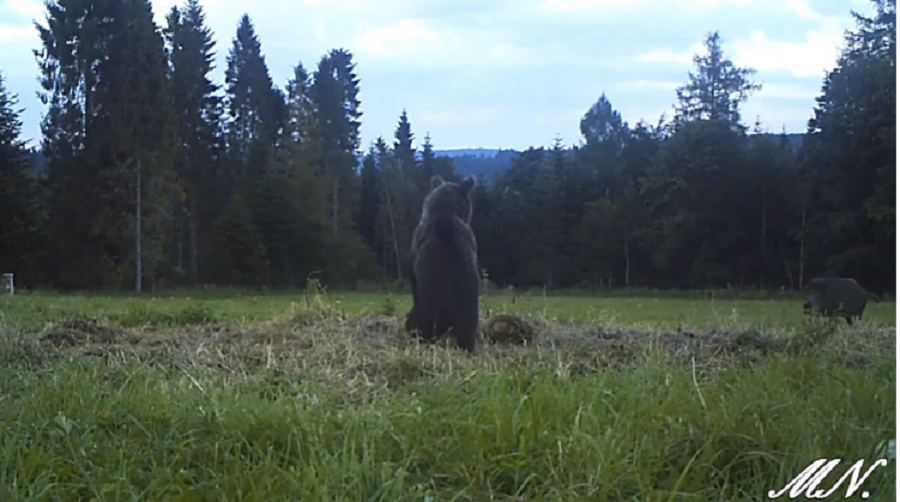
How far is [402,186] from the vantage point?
9539mm

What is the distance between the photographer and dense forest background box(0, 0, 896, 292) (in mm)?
6305

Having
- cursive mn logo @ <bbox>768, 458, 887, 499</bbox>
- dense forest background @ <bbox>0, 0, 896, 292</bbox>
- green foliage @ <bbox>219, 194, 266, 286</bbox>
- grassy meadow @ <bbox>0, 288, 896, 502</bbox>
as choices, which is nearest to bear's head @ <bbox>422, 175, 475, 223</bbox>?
dense forest background @ <bbox>0, 0, 896, 292</bbox>

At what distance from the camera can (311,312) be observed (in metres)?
8.30

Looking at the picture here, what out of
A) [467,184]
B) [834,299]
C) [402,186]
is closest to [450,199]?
[467,184]

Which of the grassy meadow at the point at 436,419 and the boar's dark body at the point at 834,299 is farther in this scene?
the boar's dark body at the point at 834,299

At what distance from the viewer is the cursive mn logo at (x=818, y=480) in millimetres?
3184

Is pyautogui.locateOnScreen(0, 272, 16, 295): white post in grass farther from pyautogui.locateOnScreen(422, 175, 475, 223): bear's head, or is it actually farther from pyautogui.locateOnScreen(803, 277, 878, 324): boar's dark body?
pyautogui.locateOnScreen(803, 277, 878, 324): boar's dark body

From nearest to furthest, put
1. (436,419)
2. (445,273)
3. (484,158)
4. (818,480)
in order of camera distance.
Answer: (818,480), (436,419), (445,273), (484,158)

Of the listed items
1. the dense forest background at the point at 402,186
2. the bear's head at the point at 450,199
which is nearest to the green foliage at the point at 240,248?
the dense forest background at the point at 402,186

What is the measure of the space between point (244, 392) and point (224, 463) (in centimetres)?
114

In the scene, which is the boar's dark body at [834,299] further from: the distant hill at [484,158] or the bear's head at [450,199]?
the bear's head at [450,199]

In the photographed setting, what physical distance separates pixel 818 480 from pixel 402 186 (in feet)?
22.0

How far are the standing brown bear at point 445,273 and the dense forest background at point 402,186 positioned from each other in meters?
0.98

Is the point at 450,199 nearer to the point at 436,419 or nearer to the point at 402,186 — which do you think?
the point at 402,186
